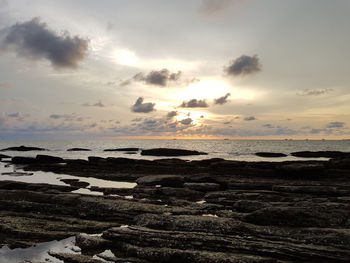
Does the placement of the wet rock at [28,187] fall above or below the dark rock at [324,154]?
below

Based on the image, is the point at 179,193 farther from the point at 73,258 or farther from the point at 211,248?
the point at 73,258

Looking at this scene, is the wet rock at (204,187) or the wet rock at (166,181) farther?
the wet rock at (166,181)

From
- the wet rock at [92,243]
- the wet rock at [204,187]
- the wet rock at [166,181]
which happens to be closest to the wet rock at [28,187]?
the wet rock at [166,181]

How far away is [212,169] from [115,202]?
103 ft

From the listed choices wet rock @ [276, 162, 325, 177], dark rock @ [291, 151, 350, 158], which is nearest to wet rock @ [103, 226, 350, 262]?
wet rock @ [276, 162, 325, 177]

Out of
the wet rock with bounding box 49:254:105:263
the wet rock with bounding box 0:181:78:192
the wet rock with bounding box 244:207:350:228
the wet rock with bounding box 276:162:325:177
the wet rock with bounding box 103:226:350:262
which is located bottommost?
the wet rock with bounding box 49:254:105:263

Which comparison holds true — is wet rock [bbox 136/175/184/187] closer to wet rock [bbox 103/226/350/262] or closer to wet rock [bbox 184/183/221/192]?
wet rock [bbox 184/183/221/192]

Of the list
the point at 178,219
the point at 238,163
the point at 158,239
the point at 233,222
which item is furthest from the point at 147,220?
the point at 238,163

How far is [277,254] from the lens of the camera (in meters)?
14.4

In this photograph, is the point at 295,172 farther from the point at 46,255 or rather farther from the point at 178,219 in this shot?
the point at 46,255

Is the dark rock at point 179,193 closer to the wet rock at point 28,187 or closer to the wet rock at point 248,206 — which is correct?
the wet rock at point 248,206

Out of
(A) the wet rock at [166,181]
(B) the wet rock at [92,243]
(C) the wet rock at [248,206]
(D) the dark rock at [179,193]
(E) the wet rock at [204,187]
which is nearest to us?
(B) the wet rock at [92,243]

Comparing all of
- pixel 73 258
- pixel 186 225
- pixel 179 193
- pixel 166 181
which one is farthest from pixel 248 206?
pixel 166 181

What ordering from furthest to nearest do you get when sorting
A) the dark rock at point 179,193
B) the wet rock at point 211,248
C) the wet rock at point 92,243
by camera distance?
the dark rock at point 179,193 < the wet rock at point 92,243 < the wet rock at point 211,248
